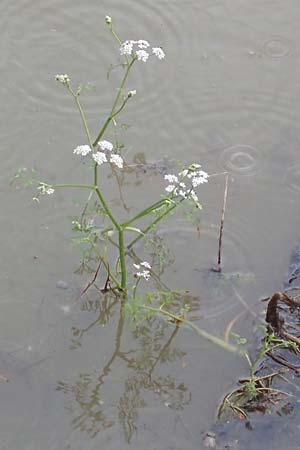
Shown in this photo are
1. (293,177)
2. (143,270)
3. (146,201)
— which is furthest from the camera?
(293,177)

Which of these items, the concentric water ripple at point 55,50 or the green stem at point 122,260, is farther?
the concentric water ripple at point 55,50

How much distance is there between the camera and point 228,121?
4902mm

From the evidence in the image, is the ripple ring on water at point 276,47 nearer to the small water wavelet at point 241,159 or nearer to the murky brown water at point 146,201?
the murky brown water at point 146,201

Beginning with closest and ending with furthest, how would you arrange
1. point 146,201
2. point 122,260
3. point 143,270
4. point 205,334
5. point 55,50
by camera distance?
point 122,260, point 205,334, point 143,270, point 146,201, point 55,50

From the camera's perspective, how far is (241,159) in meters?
4.69

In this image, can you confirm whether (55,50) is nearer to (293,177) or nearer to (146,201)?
(146,201)

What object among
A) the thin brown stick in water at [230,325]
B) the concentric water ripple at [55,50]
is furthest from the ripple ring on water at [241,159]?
the thin brown stick in water at [230,325]

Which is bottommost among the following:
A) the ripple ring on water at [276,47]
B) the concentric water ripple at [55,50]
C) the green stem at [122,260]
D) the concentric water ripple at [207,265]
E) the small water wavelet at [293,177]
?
the green stem at [122,260]

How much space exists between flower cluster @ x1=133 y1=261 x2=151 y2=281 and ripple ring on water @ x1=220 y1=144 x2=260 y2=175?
875mm

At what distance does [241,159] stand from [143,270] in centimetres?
101

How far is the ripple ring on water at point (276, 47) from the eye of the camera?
527cm

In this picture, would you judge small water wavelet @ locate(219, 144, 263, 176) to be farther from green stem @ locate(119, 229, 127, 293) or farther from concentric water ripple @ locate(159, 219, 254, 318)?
green stem @ locate(119, 229, 127, 293)

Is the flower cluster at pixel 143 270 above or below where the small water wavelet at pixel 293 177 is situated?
below

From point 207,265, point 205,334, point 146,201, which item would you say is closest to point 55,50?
point 146,201
